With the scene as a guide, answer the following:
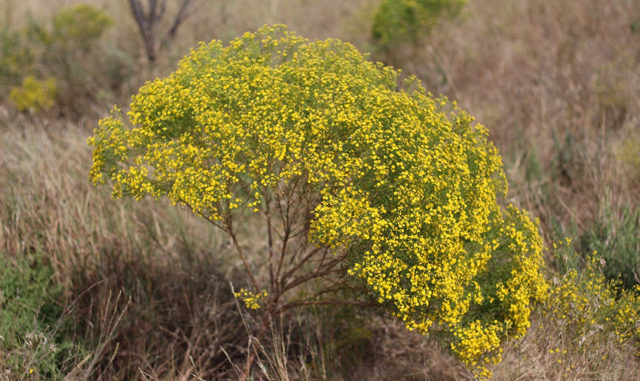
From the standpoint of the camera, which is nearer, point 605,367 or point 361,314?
point 605,367

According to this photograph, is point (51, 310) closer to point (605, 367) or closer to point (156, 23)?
point (605, 367)

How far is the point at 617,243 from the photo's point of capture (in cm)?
504

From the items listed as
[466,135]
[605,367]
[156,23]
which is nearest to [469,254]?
[466,135]

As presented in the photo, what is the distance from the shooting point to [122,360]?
17.0 feet

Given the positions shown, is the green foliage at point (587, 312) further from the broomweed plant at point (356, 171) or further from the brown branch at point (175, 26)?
the brown branch at point (175, 26)

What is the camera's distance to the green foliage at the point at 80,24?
1050 cm

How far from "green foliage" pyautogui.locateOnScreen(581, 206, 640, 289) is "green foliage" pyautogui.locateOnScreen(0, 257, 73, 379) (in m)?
4.77

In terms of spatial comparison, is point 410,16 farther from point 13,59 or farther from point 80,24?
point 13,59

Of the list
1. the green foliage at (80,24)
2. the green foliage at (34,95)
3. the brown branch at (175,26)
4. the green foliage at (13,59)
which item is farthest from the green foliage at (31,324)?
the green foliage at (80,24)

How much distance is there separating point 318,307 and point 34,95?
22.8 ft

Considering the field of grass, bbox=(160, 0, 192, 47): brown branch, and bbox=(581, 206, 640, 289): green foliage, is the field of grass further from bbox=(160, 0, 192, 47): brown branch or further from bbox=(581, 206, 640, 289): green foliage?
bbox=(160, 0, 192, 47): brown branch

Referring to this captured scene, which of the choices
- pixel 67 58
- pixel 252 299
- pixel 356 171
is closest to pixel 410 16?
pixel 67 58

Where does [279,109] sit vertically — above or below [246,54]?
below

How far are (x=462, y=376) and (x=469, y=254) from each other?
5.14 ft
